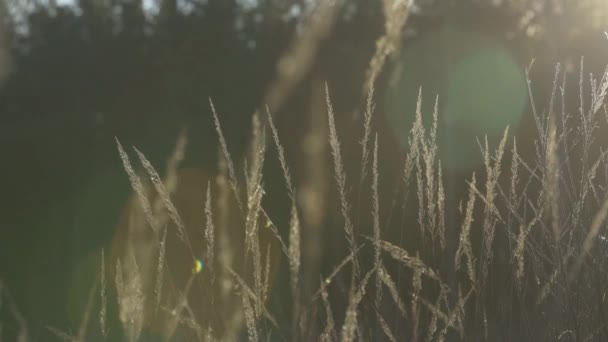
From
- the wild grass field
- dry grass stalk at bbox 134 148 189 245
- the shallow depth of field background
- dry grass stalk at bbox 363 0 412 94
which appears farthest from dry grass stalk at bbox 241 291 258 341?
the shallow depth of field background

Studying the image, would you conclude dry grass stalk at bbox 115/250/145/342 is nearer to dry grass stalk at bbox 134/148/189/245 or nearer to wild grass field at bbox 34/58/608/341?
wild grass field at bbox 34/58/608/341

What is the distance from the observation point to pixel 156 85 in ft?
27.9

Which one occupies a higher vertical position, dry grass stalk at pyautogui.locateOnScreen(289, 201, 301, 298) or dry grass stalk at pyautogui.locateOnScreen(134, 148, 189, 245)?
dry grass stalk at pyautogui.locateOnScreen(134, 148, 189, 245)

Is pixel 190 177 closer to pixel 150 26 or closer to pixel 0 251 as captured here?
pixel 150 26

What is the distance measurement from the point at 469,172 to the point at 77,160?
4473 millimetres

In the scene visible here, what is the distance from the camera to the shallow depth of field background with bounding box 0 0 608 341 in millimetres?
7727

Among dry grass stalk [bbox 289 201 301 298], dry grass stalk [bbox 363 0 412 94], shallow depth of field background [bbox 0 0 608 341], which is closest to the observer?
dry grass stalk [bbox 289 201 301 298]

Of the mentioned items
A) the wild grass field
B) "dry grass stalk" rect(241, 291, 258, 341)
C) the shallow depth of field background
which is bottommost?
"dry grass stalk" rect(241, 291, 258, 341)

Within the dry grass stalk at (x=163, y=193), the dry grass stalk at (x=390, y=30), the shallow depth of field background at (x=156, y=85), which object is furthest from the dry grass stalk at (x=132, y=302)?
the shallow depth of field background at (x=156, y=85)

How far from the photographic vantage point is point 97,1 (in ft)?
29.4

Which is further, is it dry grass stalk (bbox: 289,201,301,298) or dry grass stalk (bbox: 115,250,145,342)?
dry grass stalk (bbox: 115,250,145,342)

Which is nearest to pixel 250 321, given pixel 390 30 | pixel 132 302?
pixel 132 302

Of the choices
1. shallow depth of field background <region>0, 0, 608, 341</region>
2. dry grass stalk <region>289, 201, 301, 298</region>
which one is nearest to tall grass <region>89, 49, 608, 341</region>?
dry grass stalk <region>289, 201, 301, 298</region>

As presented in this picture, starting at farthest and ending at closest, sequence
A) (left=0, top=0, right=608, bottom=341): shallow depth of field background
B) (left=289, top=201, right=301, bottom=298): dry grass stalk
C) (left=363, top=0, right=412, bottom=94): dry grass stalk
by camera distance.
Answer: (left=0, top=0, right=608, bottom=341): shallow depth of field background < (left=363, top=0, right=412, bottom=94): dry grass stalk < (left=289, top=201, right=301, bottom=298): dry grass stalk
